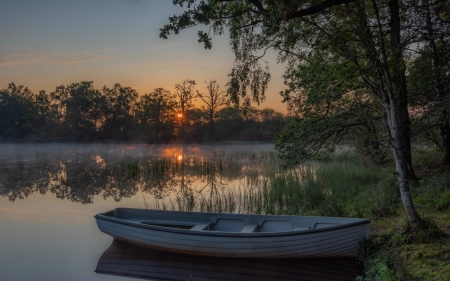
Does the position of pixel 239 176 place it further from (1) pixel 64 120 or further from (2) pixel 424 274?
(1) pixel 64 120

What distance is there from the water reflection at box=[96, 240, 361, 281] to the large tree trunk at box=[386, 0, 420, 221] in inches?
55.5

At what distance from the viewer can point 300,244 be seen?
568 centimetres

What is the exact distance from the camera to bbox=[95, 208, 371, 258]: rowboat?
5621 millimetres

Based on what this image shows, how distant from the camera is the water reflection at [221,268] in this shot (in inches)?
223

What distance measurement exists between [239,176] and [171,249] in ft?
28.7

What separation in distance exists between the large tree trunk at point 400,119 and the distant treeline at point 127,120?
36046mm

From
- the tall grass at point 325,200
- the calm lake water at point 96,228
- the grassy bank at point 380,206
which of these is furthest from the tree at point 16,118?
the tall grass at point 325,200

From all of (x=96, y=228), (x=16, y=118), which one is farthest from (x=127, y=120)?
(x=96, y=228)

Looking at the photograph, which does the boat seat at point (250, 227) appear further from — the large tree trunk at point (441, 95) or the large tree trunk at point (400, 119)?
the large tree trunk at point (441, 95)

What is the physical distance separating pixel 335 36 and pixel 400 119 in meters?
4.12

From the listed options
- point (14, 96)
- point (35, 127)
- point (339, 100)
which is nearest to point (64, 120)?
point (35, 127)

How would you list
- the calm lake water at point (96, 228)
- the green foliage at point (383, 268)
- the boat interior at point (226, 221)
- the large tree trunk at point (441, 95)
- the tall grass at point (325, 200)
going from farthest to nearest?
the large tree trunk at point (441, 95), the tall grass at point (325, 200), the boat interior at point (226, 221), the calm lake water at point (96, 228), the green foliage at point (383, 268)

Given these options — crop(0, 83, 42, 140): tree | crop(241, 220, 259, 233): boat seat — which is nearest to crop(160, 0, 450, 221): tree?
crop(241, 220, 259, 233): boat seat

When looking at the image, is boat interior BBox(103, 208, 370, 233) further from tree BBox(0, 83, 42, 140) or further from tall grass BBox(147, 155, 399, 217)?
tree BBox(0, 83, 42, 140)
